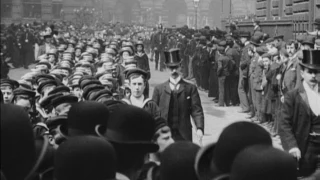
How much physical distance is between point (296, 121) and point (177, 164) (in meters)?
3.87

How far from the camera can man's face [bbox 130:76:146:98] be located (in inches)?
350

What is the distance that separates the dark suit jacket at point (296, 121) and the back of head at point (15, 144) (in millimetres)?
4255

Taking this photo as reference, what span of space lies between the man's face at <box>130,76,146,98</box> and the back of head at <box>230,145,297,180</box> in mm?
5271

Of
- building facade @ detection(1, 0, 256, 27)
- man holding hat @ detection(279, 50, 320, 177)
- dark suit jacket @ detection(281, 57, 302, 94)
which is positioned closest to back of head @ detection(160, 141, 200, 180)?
man holding hat @ detection(279, 50, 320, 177)

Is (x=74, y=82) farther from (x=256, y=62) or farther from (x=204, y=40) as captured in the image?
(x=204, y=40)

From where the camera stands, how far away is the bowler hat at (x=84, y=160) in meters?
3.77

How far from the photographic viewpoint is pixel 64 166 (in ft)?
12.5

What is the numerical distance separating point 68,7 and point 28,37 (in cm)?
4155

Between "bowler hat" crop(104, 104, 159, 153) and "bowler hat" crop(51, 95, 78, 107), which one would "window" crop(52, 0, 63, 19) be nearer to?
"bowler hat" crop(51, 95, 78, 107)

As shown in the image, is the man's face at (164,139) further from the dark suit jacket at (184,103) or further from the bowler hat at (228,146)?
the dark suit jacket at (184,103)

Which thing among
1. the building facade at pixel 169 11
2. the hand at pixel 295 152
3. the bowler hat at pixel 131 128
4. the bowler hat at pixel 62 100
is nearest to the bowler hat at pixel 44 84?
the bowler hat at pixel 62 100

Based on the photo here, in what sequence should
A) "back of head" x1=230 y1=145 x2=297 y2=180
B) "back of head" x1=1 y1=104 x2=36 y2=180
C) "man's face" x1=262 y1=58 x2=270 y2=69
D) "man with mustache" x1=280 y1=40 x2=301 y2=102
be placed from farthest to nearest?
"man's face" x1=262 y1=58 x2=270 y2=69
"man with mustache" x1=280 y1=40 x2=301 y2=102
"back of head" x1=1 y1=104 x2=36 y2=180
"back of head" x1=230 y1=145 x2=297 y2=180

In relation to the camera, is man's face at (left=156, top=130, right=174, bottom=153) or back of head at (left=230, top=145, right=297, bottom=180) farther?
man's face at (left=156, top=130, right=174, bottom=153)

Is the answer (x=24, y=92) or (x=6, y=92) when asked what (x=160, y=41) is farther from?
(x=24, y=92)
